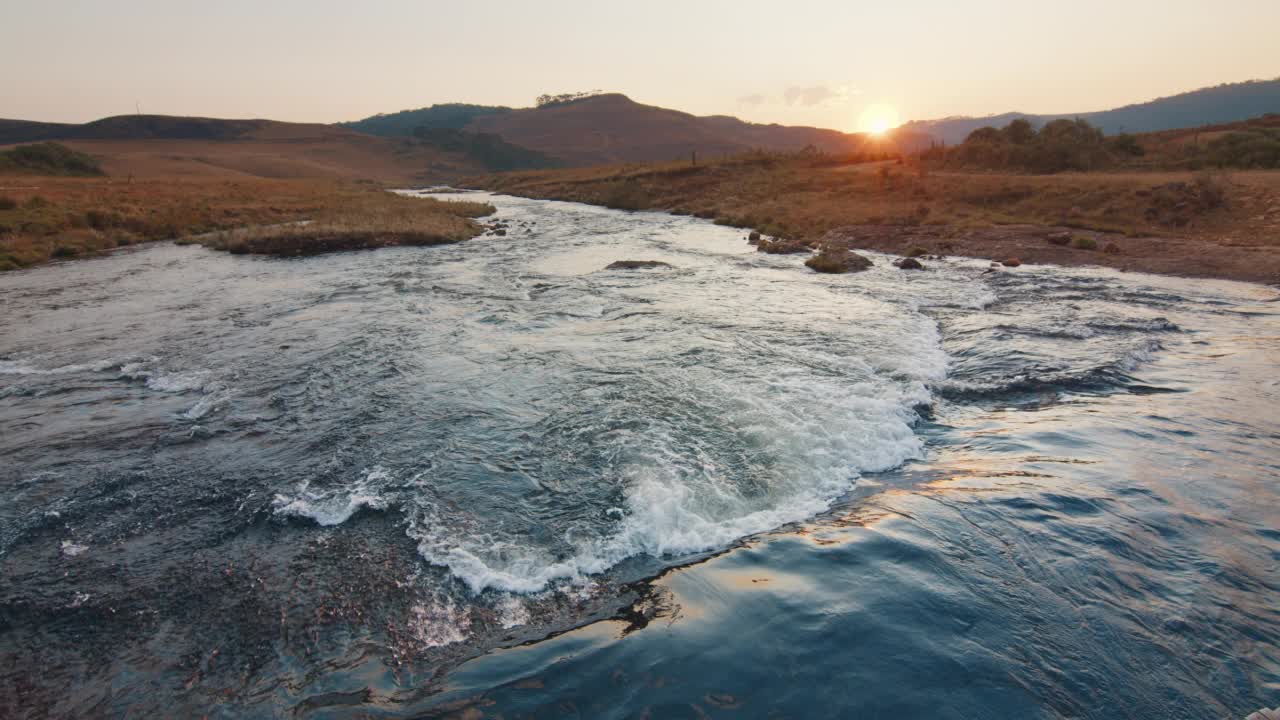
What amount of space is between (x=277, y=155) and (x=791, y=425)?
146053 millimetres

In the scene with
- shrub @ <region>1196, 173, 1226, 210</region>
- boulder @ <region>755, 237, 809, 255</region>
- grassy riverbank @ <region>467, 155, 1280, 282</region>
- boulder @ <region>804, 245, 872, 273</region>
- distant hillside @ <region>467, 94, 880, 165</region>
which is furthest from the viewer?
distant hillside @ <region>467, 94, 880, 165</region>

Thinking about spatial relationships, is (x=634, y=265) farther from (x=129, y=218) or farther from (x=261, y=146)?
(x=261, y=146)

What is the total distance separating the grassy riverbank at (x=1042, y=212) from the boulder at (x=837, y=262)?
4595 mm

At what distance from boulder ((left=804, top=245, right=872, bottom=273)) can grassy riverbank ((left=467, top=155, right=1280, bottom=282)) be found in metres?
4.60

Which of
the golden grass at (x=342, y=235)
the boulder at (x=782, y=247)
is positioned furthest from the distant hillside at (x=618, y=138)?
the boulder at (x=782, y=247)

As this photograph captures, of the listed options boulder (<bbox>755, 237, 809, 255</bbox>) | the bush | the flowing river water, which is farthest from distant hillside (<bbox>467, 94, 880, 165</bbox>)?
the flowing river water

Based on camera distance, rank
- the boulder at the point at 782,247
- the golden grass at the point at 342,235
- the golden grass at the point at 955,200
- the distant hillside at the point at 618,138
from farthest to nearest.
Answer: the distant hillside at the point at 618,138, the golden grass at the point at 342,235, the boulder at the point at 782,247, the golden grass at the point at 955,200

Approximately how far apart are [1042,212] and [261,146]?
511 feet

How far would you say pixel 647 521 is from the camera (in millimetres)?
6027

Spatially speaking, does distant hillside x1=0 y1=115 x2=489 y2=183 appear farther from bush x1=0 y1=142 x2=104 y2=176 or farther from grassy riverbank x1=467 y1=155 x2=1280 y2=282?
grassy riverbank x1=467 y1=155 x2=1280 y2=282

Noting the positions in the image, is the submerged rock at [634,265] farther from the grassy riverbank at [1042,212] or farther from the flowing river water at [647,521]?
the flowing river water at [647,521]

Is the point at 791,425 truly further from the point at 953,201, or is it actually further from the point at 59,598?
the point at 953,201

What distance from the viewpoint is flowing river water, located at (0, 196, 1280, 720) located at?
161 inches

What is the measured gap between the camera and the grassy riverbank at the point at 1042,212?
19.3m
